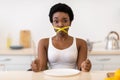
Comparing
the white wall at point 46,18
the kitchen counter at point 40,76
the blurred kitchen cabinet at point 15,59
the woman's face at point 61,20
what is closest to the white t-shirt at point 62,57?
the woman's face at point 61,20

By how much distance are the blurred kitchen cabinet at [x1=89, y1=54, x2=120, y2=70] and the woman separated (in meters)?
1.08

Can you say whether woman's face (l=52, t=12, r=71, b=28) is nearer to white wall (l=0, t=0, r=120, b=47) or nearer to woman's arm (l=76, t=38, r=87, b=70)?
woman's arm (l=76, t=38, r=87, b=70)

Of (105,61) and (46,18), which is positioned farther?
(46,18)

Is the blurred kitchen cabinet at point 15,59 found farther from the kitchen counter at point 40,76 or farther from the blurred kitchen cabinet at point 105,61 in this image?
the kitchen counter at point 40,76

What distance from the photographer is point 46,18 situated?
11.3 ft

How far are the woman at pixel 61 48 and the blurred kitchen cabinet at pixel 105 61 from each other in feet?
3.53

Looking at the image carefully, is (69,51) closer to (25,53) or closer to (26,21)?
(25,53)

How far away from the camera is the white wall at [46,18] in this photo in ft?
11.2

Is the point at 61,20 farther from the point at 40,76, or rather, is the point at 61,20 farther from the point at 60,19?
the point at 40,76

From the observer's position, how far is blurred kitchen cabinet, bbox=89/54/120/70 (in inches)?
119

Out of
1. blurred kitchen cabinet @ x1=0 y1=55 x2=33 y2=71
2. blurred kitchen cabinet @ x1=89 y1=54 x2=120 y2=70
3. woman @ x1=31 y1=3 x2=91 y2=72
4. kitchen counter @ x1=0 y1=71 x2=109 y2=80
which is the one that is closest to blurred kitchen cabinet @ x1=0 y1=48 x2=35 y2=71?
blurred kitchen cabinet @ x1=0 y1=55 x2=33 y2=71

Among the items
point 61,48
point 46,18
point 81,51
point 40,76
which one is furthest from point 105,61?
point 40,76

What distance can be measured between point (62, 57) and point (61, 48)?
9cm

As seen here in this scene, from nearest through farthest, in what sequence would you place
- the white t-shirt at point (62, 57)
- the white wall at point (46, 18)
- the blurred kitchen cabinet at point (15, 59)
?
the white t-shirt at point (62, 57), the blurred kitchen cabinet at point (15, 59), the white wall at point (46, 18)
